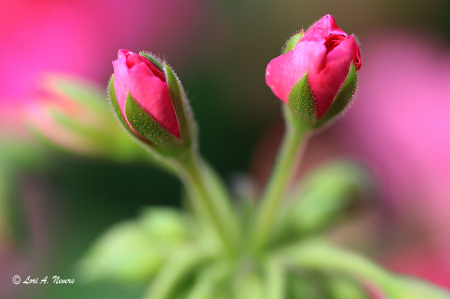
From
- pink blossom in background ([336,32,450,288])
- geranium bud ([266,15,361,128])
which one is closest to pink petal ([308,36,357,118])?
geranium bud ([266,15,361,128])

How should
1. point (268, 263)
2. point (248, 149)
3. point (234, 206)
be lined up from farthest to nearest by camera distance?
point (248, 149) < point (234, 206) < point (268, 263)

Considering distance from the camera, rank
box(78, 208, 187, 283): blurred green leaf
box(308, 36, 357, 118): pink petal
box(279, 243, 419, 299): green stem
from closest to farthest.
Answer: box(308, 36, 357, 118): pink petal, box(279, 243, 419, 299): green stem, box(78, 208, 187, 283): blurred green leaf

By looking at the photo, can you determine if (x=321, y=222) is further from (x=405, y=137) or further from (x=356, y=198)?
(x=405, y=137)

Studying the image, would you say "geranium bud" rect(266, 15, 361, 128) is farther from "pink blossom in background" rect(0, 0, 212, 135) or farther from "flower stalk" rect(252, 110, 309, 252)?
"pink blossom in background" rect(0, 0, 212, 135)

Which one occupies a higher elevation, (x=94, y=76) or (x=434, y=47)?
(x=94, y=76)

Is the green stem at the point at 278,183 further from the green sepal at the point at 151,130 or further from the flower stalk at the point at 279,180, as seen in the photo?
the green sepal at the point at 151,130

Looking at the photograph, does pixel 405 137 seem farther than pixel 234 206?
Yes

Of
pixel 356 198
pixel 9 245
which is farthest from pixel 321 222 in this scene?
pixel 9 245
